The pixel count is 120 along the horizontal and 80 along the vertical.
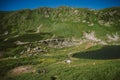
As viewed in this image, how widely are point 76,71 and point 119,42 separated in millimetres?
121803

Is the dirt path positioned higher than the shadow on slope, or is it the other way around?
the dirt path

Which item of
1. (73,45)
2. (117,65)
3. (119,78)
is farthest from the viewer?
(73,45)

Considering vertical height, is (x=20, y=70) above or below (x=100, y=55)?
above

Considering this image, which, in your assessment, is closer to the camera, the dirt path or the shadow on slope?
the dirt path

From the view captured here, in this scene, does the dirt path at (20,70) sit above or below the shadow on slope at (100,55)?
above

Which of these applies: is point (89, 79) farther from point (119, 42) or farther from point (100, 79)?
point (119, 42)

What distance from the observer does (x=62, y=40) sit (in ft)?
642

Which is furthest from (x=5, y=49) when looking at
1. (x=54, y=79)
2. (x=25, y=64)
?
(x=54, y=79)

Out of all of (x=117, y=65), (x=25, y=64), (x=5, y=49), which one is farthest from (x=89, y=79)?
(x=5, y=49)

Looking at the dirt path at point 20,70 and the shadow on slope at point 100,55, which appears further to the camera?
the shadow on slope at point 100,55

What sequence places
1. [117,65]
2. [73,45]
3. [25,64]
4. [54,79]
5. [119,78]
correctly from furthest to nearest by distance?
[73,45], [25,64], [117,65], [54,79], [119,78]

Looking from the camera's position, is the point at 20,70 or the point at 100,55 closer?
the point at 20,70

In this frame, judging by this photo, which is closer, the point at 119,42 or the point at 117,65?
the point at 117,65

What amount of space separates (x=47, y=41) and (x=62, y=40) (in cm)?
1709
